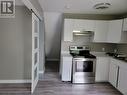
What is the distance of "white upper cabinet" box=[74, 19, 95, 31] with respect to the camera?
13.0ft

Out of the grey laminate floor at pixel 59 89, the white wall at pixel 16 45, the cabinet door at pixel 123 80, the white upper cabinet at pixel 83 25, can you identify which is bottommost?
the grey laminate floor at pixel 59 89

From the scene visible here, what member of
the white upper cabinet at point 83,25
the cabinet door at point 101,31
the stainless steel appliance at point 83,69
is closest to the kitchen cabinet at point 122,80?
the stainless steel appliance at point 83,69

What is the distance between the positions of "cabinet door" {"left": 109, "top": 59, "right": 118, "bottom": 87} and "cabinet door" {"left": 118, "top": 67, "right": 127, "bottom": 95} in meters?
0.21

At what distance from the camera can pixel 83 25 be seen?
3.99 m

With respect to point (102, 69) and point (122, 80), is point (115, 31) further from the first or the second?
point (122, 80)

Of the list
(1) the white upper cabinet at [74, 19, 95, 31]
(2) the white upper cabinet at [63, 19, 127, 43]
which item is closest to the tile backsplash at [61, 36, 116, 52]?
(2) the white upper cabinet at [63, 19, 127, 43]

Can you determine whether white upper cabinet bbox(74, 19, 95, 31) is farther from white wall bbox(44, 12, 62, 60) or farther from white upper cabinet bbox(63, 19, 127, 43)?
white wall bbox(44, 12, 62, 60)

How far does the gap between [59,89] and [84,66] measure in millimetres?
1124

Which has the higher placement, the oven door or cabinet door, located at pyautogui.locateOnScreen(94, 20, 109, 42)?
cabinet door, located at pyautogui.locateOnScreen(94, 20, 109, 42)

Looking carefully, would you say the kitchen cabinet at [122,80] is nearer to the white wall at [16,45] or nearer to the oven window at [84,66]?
the oven window at [84,66]

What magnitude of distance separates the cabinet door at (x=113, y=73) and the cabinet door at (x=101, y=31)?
0.92 meters

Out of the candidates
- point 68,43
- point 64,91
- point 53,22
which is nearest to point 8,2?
point 53,22

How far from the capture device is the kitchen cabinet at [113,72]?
132 inches

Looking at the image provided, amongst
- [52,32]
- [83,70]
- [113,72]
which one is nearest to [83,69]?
[83,70]
